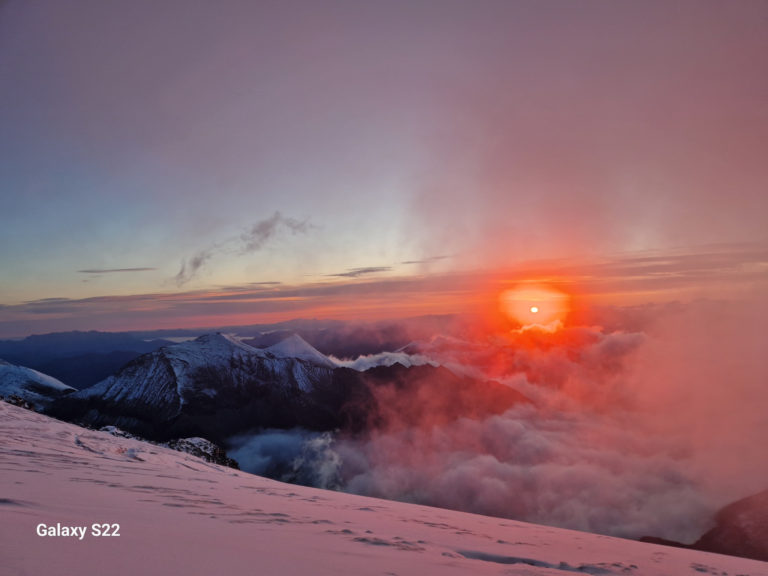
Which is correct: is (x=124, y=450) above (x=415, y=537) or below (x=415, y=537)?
below

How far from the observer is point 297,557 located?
5.03 metres

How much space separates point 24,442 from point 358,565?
11.4 m

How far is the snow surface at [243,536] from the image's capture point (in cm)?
439

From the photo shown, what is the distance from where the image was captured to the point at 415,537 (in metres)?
7.08

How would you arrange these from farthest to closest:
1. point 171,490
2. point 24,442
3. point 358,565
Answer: point 24,442 < point 171,490 < point 358,565

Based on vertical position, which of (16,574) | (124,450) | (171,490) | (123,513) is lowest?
(124,450)

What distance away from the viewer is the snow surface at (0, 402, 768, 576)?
4.39 m

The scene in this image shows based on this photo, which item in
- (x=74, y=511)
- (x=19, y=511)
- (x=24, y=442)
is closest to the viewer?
(x=19, y=511)

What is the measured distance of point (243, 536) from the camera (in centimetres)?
573

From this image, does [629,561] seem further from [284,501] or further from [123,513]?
[123,513]

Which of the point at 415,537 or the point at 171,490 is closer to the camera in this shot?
the point at 415,537

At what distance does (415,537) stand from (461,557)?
1.11 meters

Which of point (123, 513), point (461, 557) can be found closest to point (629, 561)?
point (461, 557)

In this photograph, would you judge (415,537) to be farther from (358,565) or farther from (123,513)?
(123,513)
